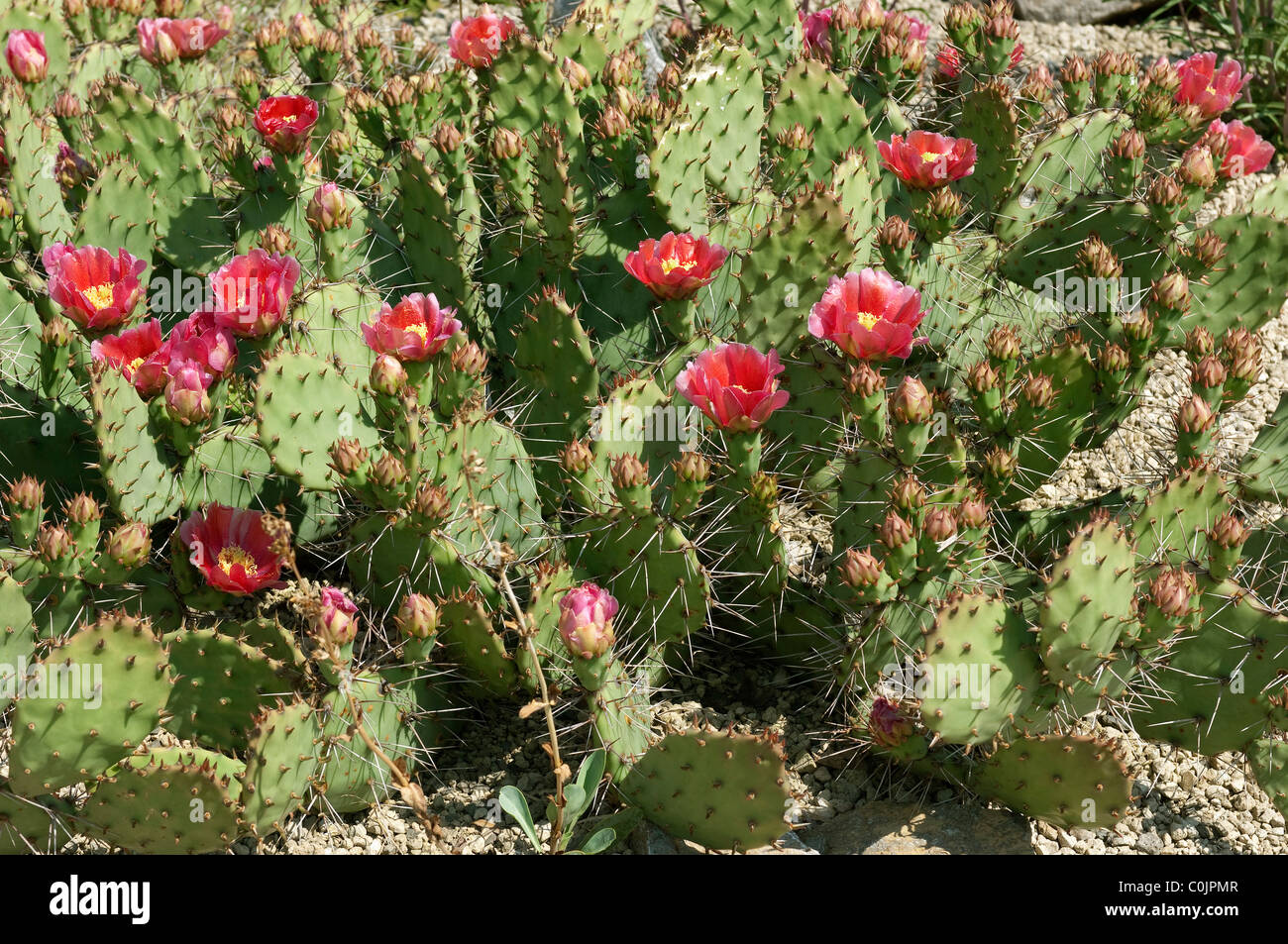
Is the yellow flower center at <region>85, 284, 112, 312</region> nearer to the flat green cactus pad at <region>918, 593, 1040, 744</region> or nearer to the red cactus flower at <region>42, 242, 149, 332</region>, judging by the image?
the red cactus flower at <region>42, 242, 149, 332</region>

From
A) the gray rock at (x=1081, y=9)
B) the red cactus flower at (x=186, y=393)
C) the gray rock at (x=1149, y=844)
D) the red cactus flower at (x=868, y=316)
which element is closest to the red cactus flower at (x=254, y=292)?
the red cactus flower at (x=186, y=393)

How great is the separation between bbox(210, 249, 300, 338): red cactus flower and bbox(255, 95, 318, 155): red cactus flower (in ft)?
1.74

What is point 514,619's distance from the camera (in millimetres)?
2518

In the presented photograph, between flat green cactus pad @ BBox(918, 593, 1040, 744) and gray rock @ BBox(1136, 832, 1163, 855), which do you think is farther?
gray rock @ BBox(1136, 832, 1163, 855)

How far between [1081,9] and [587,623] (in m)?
4.51

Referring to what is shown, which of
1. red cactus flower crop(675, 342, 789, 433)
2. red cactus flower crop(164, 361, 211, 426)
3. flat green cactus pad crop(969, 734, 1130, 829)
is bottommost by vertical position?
flat green cactus pad crop(969, 734, 1130, 829)

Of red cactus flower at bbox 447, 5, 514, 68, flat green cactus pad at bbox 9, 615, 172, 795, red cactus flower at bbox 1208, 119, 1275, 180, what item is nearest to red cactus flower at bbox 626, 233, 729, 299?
red cactus flower at bbox 447, 5, 514, 68

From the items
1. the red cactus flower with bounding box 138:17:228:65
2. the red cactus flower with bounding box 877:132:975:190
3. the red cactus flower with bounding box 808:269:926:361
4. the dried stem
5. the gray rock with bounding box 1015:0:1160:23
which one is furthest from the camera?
the gray rock with bounding box 1015:0:1160:23

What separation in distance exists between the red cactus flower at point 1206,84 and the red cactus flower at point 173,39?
9.07 ft

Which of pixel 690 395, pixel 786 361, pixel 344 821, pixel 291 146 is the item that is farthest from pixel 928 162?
pixel 344 821

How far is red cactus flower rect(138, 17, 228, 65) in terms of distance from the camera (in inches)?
144

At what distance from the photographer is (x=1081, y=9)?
5.48m

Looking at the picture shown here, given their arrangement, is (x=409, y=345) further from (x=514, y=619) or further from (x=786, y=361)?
(x=786, y=361)

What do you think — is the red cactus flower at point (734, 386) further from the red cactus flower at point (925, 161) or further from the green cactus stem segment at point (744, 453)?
the red cactus flower at point (925, 161)
